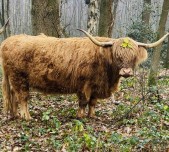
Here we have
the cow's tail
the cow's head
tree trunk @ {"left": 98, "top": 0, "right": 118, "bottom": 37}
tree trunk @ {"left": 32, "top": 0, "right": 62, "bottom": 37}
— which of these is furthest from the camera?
tree trunk @ {"left": 98, "top": 0, "right": 118, "bottom": 37}

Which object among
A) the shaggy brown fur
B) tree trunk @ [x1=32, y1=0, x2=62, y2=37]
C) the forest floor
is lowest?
the forest floor

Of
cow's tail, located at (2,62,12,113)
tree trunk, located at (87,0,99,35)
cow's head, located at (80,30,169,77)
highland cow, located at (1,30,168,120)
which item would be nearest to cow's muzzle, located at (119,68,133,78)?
cow's head, located at (80,30,169,77)

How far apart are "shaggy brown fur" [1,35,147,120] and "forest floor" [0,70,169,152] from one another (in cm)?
50

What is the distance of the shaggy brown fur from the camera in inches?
298

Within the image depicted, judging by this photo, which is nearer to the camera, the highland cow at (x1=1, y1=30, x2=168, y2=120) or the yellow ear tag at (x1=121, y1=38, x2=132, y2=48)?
the yellow ear tag at (x1=121, y1=38, x2=132, y2=48)

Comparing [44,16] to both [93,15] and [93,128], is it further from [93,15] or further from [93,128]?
[93,128]

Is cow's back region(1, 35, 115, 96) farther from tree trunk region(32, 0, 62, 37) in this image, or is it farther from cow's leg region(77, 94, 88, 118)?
tree trunk region(32, 0, 62, 37)

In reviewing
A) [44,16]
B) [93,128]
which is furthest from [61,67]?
[44,16]

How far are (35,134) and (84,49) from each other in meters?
1.97

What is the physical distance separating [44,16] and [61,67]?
3.30 metres

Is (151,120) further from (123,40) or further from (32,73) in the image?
(32,73)

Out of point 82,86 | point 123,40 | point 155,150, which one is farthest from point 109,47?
point 155,150

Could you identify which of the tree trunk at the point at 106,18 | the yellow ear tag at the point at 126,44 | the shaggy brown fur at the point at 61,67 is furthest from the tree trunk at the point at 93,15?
the yellow ear tag at the point at 126,44

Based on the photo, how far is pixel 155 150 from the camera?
523 centimetres
